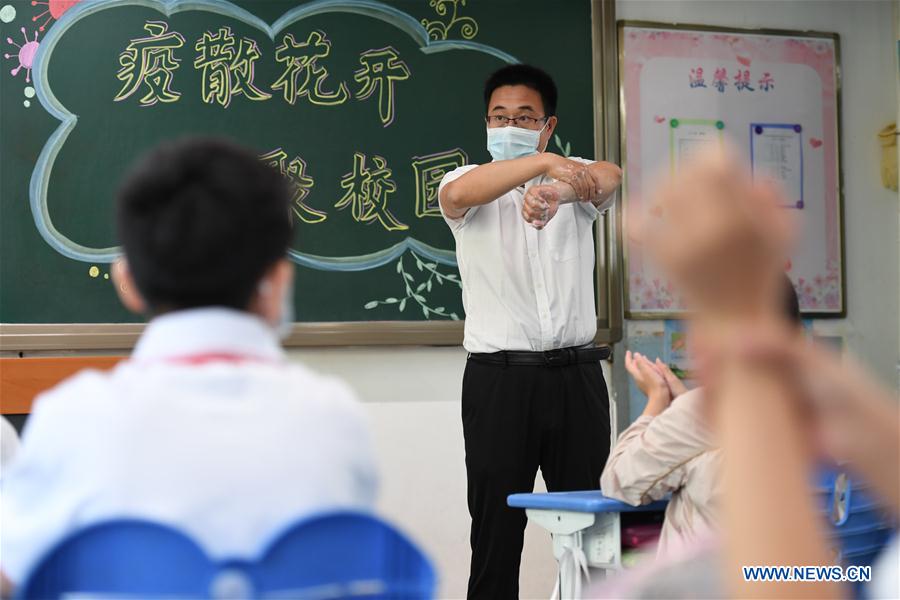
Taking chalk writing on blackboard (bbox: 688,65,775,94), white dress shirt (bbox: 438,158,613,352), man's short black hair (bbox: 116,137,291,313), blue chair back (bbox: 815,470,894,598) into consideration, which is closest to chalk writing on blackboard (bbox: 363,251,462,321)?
white dress shirt (bbox: 438,158,613,352)

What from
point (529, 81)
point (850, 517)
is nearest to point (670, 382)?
point (850, 517)

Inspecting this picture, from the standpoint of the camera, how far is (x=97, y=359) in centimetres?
309

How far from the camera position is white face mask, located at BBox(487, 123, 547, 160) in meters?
2.89

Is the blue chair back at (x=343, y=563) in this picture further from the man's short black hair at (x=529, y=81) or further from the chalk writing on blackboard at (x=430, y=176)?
the chalk writing on blackboard at (x=430, y=176)

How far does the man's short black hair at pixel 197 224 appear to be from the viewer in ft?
2.94

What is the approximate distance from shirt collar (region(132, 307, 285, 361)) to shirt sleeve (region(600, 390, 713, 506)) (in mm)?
961

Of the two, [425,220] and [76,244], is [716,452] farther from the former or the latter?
[76,244]

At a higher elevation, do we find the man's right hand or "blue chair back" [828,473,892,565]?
the man's right hand

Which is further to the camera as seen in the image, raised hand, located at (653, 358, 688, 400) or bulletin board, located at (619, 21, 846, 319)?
bulletin board, located at (619, 21, 846, 319)

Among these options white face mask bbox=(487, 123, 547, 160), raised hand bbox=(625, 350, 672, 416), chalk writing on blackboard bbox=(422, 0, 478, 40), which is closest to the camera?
raised hand bbox=(625, 350, 672, 416)

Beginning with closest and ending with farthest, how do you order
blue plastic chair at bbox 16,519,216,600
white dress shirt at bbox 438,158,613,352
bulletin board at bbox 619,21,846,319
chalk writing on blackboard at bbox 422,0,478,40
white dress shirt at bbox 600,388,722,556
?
blue plastic chair at bbox 16,519,216,600 < white dress shirt at bbox 600,388,722,556 < white dress shirt at bbox 438,158,613,352 < chalk writing on blackboard at bbox 422,0,478,40 < bulletin board at bbox 619,21,846,319

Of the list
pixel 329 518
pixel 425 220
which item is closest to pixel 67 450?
pixel 329 518

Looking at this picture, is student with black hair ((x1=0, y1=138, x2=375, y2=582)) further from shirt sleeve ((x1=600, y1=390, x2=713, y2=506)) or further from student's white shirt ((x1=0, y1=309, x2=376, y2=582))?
shirt sleeve ((x1=600, y1=390, x2=713, y2=506))

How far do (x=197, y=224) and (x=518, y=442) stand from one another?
6.19ft
